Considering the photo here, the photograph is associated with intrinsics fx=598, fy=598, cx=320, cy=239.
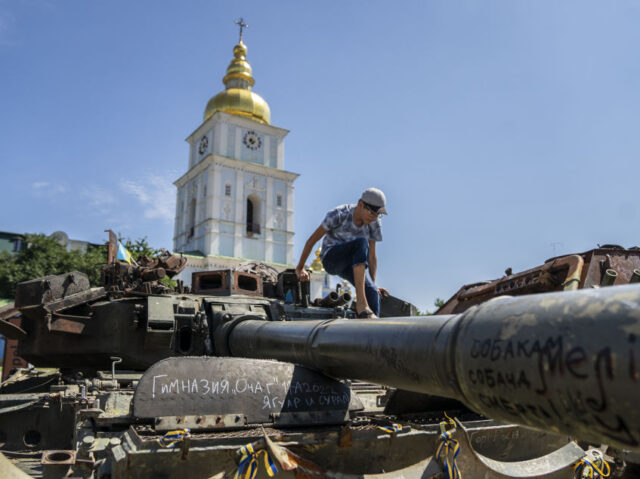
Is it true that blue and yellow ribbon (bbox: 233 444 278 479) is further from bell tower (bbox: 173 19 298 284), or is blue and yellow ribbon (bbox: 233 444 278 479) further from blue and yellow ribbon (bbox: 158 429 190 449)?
bell tower (bbox: 173 19 298 284)

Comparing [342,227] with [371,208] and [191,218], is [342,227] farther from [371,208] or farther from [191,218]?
→ [191,218]

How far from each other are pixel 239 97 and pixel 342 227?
147 feet

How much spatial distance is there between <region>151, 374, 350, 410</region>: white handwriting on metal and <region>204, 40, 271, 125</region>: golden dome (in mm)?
46208

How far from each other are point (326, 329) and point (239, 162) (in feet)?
145

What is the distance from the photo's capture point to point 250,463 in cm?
299

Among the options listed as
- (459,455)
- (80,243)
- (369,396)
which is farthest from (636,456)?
(80,243)

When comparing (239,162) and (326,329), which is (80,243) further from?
(326,329)

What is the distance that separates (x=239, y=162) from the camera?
46906 millimetres

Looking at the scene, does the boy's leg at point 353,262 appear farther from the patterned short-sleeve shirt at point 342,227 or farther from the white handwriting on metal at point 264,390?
the white handwriting on metal at point 264,390

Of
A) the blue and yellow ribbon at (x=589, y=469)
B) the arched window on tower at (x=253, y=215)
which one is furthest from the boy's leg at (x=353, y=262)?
the arched window on tower at (x=253, y=215)

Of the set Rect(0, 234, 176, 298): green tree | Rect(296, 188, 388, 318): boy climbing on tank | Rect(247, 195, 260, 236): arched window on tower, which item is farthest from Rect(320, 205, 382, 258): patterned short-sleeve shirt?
Rect(247, 195, 260, 236): arched window on tower

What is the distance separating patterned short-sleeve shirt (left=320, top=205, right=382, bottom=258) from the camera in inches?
234

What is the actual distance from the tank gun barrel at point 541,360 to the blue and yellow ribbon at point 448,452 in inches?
37.3

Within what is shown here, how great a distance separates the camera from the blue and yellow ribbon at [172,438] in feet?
9.57
